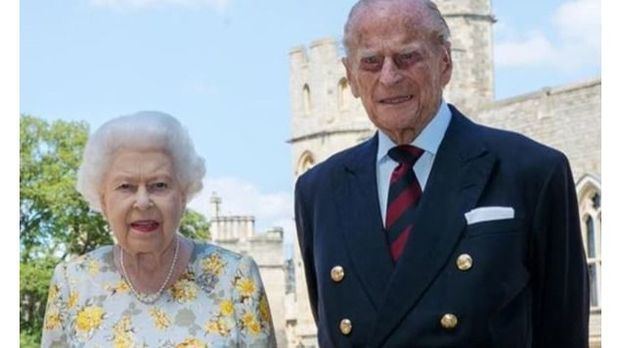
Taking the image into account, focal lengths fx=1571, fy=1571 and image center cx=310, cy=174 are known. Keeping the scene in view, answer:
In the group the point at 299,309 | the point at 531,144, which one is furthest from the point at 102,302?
the point at 299,309

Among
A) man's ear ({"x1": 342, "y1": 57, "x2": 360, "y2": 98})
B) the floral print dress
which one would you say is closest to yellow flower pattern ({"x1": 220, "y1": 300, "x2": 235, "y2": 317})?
the floral print dress

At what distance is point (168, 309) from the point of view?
12.9 ft

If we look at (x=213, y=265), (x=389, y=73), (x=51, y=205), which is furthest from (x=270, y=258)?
(x=389, y=73)

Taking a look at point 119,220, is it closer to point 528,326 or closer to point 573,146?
point 528,326

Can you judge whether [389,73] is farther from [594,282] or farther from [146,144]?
[594,282]

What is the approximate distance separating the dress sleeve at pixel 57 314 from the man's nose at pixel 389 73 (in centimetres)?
103

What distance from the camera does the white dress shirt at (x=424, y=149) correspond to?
360 cm

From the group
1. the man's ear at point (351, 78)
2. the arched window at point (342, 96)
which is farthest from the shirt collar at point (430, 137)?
Result: the arched window at point (342, 96)

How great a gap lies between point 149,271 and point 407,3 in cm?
98

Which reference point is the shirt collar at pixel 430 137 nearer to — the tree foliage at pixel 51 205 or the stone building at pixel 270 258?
the tree foliage at pixel 51 205

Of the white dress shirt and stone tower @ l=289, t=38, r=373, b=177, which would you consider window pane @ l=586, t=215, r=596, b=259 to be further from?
the white dress shirt

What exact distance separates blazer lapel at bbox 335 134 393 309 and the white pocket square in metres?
0.21

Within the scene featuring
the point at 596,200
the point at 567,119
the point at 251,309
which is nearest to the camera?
the point at 251,309

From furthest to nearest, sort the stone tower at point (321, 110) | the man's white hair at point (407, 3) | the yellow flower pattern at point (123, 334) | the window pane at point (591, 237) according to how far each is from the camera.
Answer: the stone tower at point (321, 110) → the window pane at point (591, 237) → the yellow flower pattern at point (123, 334) → the man's white hair at point (407, 3)
